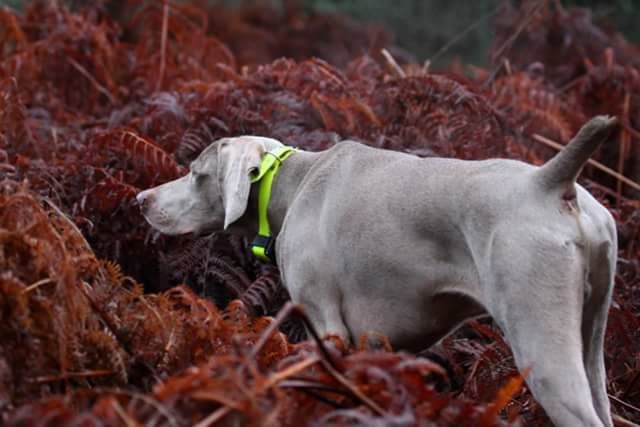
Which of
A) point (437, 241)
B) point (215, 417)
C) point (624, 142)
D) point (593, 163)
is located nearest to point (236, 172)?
point (437, 241)

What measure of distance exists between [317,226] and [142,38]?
4657 mm

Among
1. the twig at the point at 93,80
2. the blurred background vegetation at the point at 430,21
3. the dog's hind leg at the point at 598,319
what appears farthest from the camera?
the blurred background vegetation at the point at 430,21

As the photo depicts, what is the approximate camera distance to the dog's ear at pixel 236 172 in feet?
13.3

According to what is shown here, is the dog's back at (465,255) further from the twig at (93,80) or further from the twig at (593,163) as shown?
the twig at (93,80)

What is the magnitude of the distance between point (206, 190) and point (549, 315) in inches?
69.1

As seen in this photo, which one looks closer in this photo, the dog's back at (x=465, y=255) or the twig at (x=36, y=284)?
the twig at (x=36, y=284)

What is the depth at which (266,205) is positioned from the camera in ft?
14.0

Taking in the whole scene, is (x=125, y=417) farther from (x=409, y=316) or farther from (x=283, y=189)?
(x=283, y=189)

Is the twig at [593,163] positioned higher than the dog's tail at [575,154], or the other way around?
the dog's tail at [575,154]

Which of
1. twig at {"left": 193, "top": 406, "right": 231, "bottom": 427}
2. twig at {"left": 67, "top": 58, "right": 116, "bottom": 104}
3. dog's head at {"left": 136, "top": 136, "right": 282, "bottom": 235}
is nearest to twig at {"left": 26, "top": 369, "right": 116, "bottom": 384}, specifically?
twig at {"left": 193, "top": 406, "right": 231, "bottom": 427}

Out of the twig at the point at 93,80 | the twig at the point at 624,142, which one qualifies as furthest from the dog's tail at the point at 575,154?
the twig at the point at 93,80

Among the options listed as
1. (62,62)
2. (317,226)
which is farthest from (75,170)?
(62,62)

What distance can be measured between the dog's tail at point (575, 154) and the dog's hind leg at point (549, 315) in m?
0.19

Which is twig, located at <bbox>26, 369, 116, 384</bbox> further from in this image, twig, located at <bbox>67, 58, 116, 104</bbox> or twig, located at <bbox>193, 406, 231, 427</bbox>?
twig, located at <bbox>67, 58, 116, 104</bbox>
